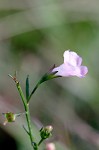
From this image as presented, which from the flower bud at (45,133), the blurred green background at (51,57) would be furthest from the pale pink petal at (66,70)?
the blurred green background at (51,57)

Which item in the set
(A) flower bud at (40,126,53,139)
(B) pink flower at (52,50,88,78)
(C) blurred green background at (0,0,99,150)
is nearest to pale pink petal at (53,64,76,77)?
(B) pink flower at (52,50,88,78)

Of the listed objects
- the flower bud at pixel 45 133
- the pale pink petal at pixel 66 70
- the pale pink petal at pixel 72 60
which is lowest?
the flower bud at pixel 45 133

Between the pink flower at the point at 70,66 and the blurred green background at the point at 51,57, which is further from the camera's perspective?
the blurred green background at the point at 51,57

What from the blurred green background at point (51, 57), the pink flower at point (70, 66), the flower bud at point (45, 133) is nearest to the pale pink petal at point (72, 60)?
the pink flower at point (70, 66)

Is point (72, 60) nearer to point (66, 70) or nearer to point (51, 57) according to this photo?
point (66, 70)

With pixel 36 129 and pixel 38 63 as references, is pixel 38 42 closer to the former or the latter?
pixel 38 63

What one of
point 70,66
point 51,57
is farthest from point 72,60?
point 51,57

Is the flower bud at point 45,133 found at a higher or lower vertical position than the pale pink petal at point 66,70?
lower

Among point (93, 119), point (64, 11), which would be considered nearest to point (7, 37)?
point (64, 11)

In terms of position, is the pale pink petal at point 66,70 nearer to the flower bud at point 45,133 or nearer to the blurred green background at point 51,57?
the flower bud at point 45,133
